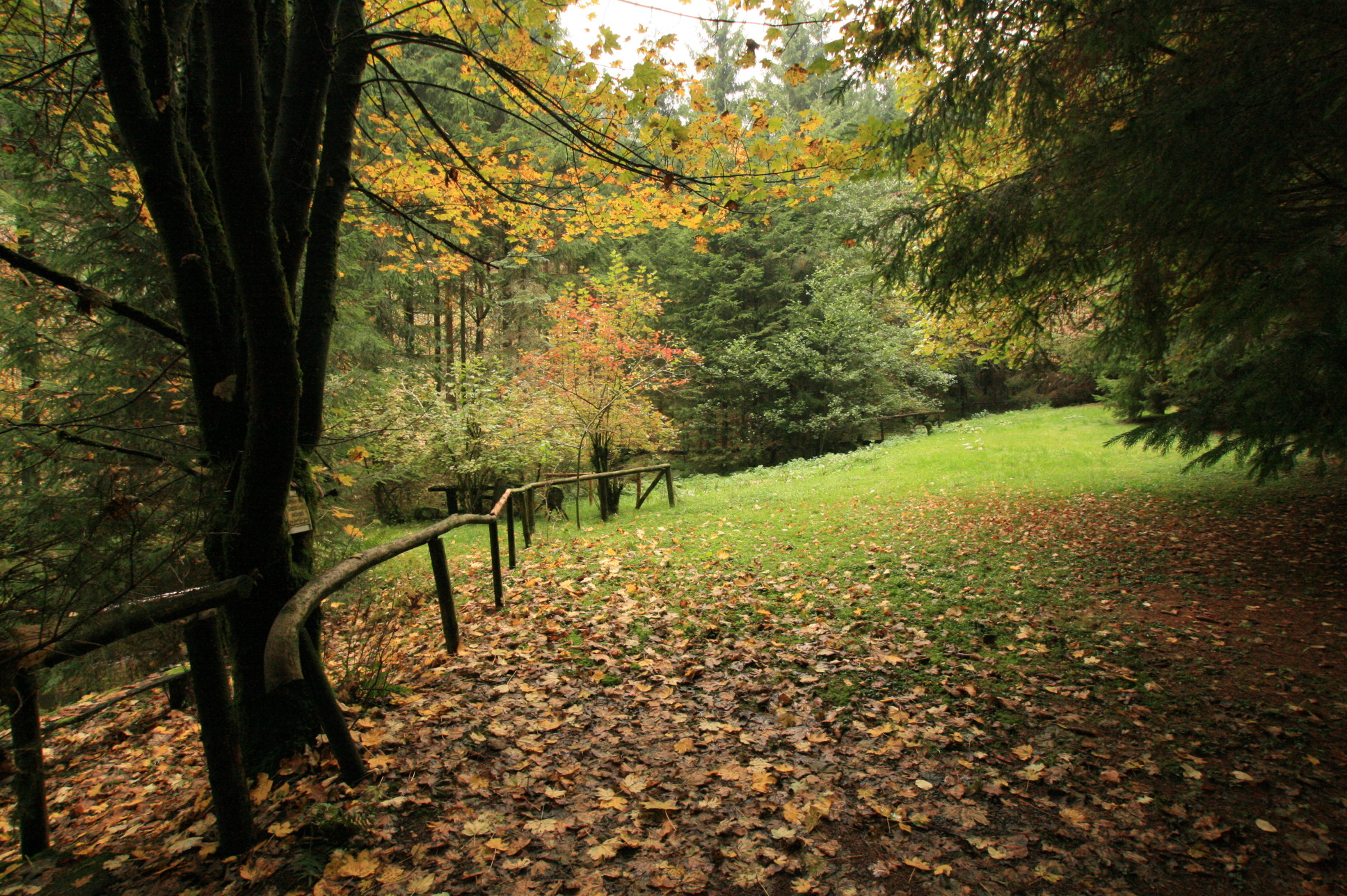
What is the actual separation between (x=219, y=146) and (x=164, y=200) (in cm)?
67

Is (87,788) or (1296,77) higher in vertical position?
(1296,77)

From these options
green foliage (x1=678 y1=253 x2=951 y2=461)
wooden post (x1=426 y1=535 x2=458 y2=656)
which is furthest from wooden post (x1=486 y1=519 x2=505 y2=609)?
green foliage (x1=678 y1=253 x2=951 y2=461)

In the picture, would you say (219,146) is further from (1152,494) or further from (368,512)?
(368,512)

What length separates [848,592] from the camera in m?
5.30

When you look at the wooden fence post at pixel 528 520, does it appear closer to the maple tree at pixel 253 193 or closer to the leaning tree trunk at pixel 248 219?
the maple tree at pixel 253 193

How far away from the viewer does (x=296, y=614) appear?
2.15m

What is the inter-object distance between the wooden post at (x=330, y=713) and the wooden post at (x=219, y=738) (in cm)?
26

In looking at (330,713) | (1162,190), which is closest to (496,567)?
(330,713)

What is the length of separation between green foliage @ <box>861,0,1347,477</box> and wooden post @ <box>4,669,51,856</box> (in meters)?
5.97

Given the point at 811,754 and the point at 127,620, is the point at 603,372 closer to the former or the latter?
the point at 811,754

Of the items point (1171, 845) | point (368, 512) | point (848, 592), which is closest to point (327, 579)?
point (1171, 845)

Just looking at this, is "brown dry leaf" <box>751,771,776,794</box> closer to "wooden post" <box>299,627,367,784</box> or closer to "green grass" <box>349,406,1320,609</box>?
"wooden post" <box>299,627,367,784</box>

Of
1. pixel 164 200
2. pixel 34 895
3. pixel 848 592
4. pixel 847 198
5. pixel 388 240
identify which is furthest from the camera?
pixel 847 198

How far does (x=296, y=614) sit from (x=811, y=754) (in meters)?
2.52
